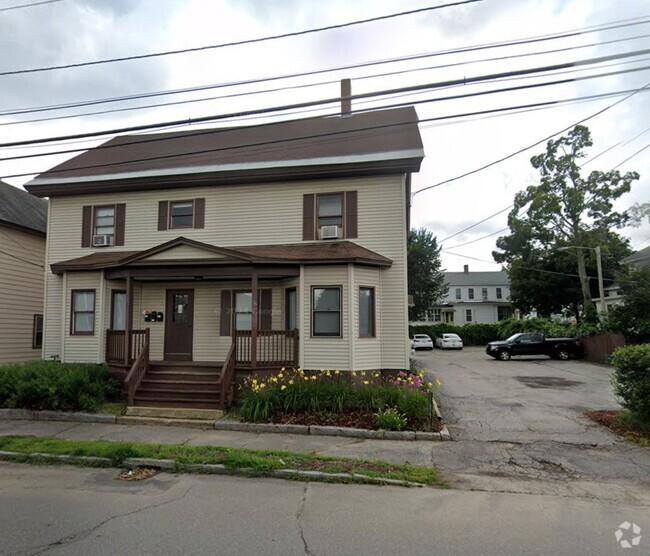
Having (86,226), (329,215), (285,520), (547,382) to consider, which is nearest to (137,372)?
(86,226)

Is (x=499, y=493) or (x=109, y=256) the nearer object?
(x=499, y=493)

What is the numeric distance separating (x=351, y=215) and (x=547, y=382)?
958 centimetres

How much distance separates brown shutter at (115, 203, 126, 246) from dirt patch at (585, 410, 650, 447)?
13612mm

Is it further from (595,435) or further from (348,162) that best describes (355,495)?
(348,162)

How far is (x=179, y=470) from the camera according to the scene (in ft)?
20.2

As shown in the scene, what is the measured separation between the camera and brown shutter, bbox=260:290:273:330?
12289mm

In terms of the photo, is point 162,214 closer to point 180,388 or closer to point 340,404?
point 180,388

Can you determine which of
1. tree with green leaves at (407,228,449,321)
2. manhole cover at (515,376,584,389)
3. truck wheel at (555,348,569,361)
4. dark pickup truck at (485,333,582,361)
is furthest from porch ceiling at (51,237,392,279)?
tree with green leaves at (407,228,449,321)

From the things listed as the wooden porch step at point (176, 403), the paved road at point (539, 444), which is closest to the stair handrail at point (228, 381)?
the wooden porch step at point (176, 403)

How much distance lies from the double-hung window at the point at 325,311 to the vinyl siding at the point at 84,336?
20.8ft

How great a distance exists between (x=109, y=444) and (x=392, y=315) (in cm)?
743

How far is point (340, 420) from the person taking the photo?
8.63 metres

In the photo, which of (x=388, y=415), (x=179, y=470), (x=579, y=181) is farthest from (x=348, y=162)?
(x=579, y=181)

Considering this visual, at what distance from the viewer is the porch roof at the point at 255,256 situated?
35.7ft
